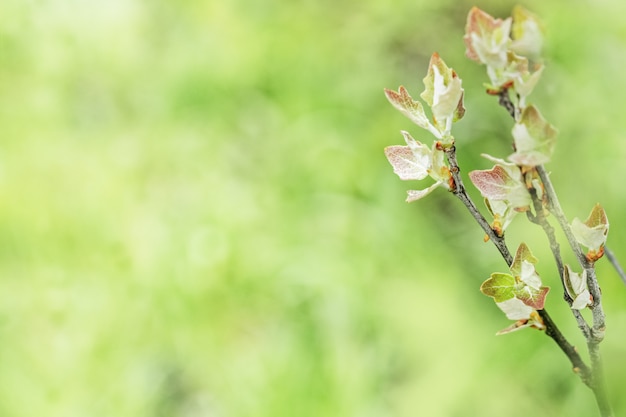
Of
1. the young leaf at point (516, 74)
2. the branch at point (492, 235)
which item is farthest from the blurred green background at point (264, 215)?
the young leaf at point (516, 74)

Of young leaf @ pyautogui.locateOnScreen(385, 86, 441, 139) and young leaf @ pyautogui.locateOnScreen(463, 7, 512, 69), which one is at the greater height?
young leaf @ pyautogui.locateOnScreen(385, 86, 441, 139)

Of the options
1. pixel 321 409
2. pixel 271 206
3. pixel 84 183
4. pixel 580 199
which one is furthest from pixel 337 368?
pixel 84 183

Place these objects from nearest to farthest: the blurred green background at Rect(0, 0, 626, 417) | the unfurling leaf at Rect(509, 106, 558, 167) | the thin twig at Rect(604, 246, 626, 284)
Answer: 1. the unfurling leaf at Rect(509, 106, 558, 167)
2. the thin twig at Rect(604, 246, 626, 284)
3. the blurred green background at Rect(0, 0, 626, 417)

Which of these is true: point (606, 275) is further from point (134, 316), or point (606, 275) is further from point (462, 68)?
point (134, 316)

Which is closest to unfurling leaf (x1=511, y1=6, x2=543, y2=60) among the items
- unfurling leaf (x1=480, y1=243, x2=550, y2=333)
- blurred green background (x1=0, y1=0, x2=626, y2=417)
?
unfurling leaf (x1=480, y1=243, x2=550, y2=333)

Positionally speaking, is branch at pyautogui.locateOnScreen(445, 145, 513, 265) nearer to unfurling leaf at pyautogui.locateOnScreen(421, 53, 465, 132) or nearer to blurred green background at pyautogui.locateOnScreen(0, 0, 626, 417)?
unfurling leaf at pyautogui.locateOnScreen(421, 53, 465, 132)
